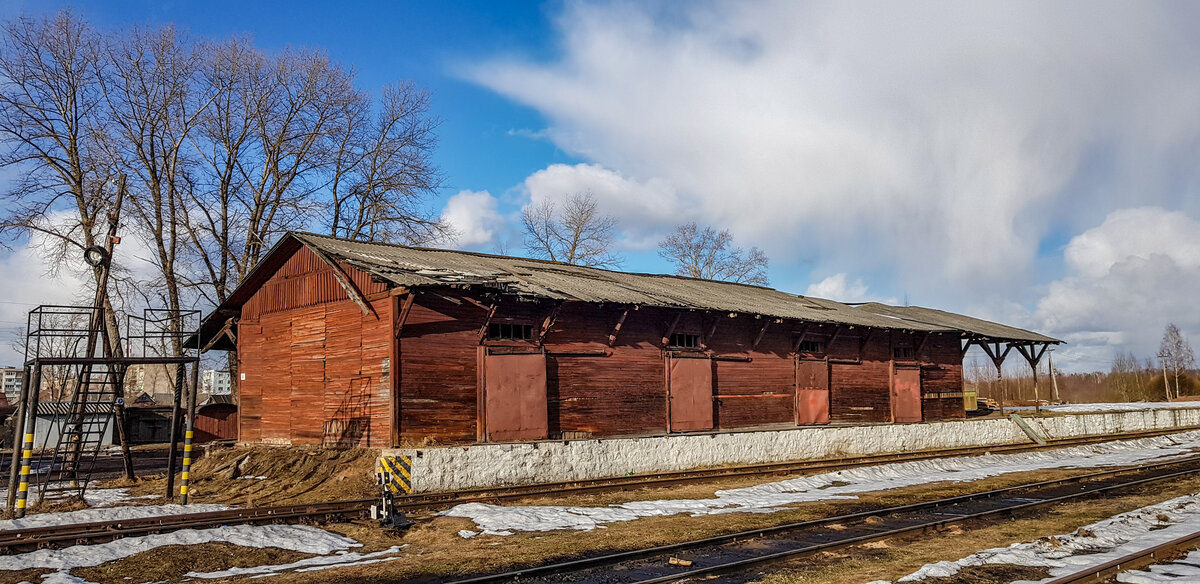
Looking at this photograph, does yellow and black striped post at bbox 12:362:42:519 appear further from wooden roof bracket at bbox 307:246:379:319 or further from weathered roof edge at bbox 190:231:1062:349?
wooden roof bracket at bbox 307:246:379:319

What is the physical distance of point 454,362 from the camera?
18.7 m

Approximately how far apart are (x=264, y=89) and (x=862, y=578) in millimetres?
36342

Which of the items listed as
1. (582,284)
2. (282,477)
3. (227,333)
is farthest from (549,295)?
(227,333)

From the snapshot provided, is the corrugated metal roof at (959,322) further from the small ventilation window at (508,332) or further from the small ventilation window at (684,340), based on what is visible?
the small ventilation window at (508,332)

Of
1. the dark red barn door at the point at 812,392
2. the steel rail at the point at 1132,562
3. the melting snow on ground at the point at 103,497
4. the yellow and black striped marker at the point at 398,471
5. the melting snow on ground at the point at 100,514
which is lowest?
the steel rail at the point at 1132,562

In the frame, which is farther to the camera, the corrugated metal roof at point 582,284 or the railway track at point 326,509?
the corrugated metal roof at point 582,284

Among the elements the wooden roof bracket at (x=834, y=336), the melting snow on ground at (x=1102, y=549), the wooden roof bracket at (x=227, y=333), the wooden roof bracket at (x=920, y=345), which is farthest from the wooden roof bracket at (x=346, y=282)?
the wooden roof bracket at (x=920, y=345)

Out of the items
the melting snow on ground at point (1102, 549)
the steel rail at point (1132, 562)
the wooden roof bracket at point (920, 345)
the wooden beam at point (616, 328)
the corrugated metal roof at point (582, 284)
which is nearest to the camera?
the steel rail at point (1132, 562)

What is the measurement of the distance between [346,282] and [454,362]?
3302 millimetres

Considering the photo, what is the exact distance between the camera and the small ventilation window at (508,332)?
1939 centimetres

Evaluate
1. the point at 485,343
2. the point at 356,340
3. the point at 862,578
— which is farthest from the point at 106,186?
the point at 862,578

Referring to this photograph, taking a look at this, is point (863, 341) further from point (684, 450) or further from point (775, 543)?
point (775, 543)

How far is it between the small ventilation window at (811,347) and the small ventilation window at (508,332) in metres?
11.5

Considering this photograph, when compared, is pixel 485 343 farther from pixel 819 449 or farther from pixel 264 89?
pixel 264 89
